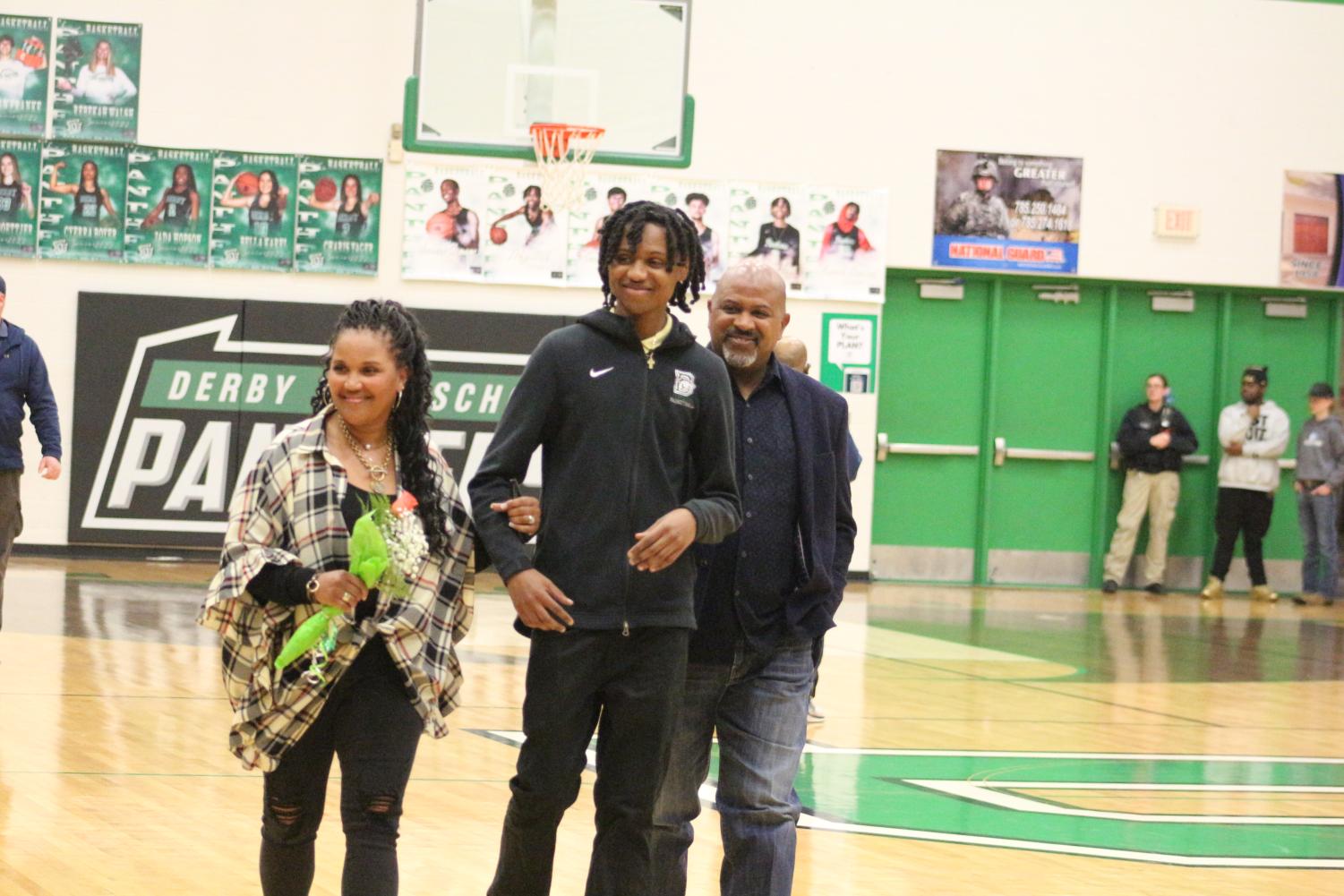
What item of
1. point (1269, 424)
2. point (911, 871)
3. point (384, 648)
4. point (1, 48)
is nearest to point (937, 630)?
point (1269, 424)

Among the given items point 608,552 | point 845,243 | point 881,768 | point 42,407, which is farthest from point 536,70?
point 608,552

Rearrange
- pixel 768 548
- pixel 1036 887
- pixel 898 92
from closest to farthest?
pixel 768 548
pixel 1036 887
pixel 898 92

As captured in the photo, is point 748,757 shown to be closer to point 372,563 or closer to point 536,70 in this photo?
point 372,563

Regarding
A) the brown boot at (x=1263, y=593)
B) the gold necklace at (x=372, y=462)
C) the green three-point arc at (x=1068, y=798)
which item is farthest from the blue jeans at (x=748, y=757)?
the brown boot at (x=1263, y=593)

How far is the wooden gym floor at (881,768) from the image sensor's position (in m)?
5.93

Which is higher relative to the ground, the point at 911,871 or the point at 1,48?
the point at 1,48

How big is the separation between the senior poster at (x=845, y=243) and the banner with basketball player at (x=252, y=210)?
16.0 feet

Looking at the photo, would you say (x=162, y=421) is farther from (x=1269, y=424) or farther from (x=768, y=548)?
(x=768, y=548)

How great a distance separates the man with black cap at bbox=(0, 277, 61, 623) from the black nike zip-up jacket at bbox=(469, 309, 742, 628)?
553 cm

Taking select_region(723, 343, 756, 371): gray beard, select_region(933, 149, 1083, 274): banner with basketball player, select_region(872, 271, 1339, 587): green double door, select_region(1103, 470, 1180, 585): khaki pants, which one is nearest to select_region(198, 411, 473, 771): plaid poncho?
select_region(723, 343, 756, 371): gray beard

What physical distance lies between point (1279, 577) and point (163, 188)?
1168 cm

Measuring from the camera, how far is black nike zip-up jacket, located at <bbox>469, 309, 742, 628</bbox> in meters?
4.10

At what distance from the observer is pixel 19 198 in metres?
16.1

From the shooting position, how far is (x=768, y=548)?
14.9 feet
